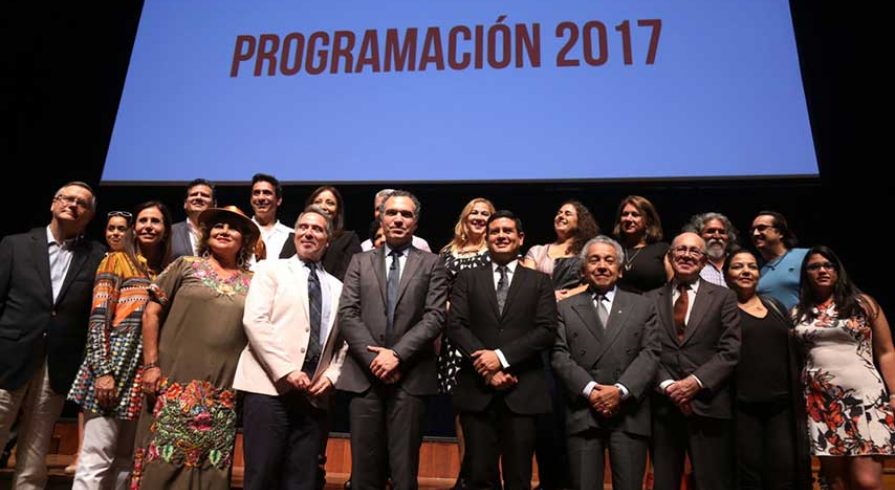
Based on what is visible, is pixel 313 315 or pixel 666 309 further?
pixel 666 309

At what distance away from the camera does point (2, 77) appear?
5.23m

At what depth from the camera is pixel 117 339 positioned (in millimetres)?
2615

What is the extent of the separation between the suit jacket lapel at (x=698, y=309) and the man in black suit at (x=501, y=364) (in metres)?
0.56

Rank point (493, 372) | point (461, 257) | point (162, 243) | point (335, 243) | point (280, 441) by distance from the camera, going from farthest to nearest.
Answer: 1. point (335, 243)
2. point (461, 257)
3. point (162, 243)
4. point (493, 372)
5. point (280, 441)

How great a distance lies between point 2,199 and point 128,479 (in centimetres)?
376

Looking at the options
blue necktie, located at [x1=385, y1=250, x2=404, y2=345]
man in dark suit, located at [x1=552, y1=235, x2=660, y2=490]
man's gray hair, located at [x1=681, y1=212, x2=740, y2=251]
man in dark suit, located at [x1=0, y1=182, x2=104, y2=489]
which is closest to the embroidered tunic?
man in dark suit, located at [x1=0, y1=182, x2=104, y2=489]

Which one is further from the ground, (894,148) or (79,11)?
(79,11)

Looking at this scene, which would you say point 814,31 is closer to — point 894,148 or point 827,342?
point 894,148

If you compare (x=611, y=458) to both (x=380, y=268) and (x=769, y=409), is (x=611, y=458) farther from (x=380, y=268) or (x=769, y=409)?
(x=380, y=268)

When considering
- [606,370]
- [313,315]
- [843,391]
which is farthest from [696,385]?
[313,315]

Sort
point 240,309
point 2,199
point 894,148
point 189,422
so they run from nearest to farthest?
1. point 189,422
2. point 240,309
3. point 894,148
4. point 2,199

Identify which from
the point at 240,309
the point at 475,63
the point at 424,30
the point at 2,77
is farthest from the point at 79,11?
the point at 240,309

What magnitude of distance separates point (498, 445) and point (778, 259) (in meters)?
1.81

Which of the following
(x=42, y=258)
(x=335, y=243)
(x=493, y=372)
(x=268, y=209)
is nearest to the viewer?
(x=493, y=372)
